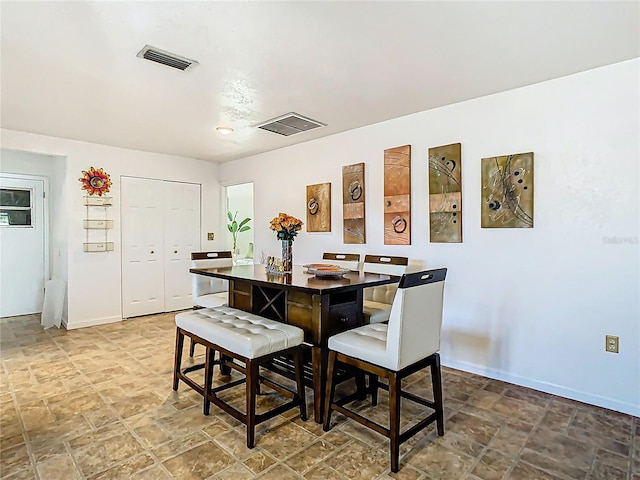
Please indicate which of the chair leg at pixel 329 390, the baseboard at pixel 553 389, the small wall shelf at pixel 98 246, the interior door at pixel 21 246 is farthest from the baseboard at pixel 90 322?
the baseboard at pixel 553 389

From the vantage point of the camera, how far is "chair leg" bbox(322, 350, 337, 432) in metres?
2.19

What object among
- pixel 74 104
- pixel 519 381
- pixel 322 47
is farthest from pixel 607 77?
pixel 74 104

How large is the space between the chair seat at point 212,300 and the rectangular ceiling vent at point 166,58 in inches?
75.3

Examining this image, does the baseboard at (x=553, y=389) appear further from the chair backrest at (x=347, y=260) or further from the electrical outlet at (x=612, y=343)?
the chair backrest at (x=347, y=260)

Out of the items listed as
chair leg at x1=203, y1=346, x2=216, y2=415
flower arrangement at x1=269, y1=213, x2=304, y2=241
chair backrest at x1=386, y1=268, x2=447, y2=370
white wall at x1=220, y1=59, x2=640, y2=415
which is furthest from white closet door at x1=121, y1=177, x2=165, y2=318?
chair backrest at x1=386, y1=268, x2=447, y2=370

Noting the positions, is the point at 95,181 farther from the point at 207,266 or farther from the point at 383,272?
the point at 383,272

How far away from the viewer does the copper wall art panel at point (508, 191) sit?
2875 mm

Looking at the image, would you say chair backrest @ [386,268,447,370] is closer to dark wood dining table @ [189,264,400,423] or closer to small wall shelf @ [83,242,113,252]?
dark wood dining table @ [189,264,400,423]

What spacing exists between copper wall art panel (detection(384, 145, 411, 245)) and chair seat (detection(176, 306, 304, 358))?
1773 mm

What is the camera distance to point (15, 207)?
17.2 feet

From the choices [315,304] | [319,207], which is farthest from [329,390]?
[319,207]

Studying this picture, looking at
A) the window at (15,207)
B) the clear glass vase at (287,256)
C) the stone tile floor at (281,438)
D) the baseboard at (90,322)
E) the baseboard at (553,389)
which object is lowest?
the stone tile floor at (281,438)

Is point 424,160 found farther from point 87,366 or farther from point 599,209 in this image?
point 87,366

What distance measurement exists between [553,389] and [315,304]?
6.42 ft
